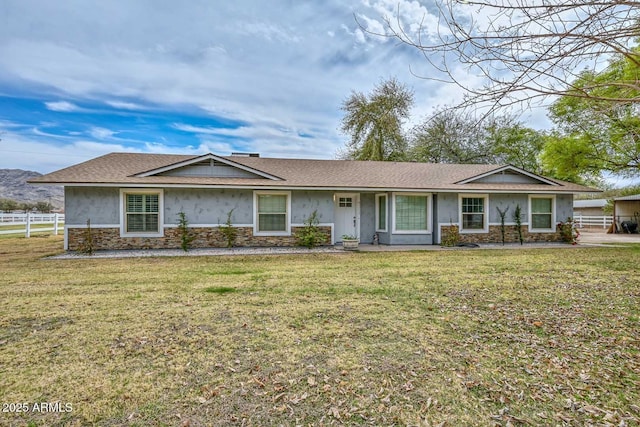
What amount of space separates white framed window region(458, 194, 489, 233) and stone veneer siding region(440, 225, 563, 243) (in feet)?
0.74

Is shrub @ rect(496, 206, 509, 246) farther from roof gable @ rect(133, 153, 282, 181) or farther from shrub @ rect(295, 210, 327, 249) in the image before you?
roof gable @ rect(133, 153, 282, 181)

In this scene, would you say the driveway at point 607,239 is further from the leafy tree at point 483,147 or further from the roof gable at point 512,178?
the leafy tree at point 483,147

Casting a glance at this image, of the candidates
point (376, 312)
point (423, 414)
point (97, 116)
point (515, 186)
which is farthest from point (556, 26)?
point (97, 116)

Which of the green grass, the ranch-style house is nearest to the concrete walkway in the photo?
the ranch-style house

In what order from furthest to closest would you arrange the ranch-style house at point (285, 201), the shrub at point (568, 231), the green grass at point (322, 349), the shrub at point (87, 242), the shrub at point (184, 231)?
the shrub at point (568, 231), the shrub at point (184, 231), the ranch-style house at point (285, 201), the shrub at point (87, 242), the green grass at point (322, 349)

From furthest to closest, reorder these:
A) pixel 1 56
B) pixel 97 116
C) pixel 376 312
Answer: pixel 97 116 < pixel 1 56 < pixel 376 312

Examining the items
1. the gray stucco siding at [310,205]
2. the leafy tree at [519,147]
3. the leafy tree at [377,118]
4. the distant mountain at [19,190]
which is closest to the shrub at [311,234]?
the gray stucco siding at [310,205]

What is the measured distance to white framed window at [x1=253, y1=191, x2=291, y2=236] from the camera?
12.9 m

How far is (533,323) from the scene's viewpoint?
4781 mm

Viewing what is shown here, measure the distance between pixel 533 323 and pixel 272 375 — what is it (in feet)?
12.6

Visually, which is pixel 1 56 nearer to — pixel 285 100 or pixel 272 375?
pixel 285 100

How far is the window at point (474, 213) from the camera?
14336mm

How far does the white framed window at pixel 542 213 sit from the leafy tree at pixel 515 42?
12941 mm

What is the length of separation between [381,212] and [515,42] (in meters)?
11.4
